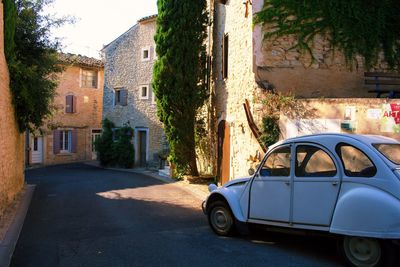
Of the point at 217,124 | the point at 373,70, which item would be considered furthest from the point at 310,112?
the point at 217,124

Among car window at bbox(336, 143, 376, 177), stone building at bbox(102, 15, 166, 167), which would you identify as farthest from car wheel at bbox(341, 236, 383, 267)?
stone building at bbox(102, 15, 166, 167)

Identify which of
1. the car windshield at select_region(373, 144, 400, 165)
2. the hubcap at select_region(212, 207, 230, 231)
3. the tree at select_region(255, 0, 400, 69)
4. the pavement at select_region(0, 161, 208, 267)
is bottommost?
the pavement at select_region(0, 161, 208, 267)

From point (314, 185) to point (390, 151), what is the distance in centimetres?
107

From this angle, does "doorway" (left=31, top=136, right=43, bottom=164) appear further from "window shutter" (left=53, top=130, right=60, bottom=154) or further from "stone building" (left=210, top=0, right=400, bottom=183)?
"stone building" (left=210, top=0, right=400, bottom=183)

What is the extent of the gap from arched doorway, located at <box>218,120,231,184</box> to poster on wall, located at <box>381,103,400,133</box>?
21.6 ft

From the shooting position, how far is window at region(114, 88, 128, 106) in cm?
2879

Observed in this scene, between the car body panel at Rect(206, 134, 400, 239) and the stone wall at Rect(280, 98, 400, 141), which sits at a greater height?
the stone wall at Rect(280, 98, 400, 141)

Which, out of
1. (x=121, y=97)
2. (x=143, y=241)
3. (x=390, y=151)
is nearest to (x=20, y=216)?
(x=143, y=241)

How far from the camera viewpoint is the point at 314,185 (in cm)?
608

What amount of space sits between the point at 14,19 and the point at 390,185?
1112 centimetres

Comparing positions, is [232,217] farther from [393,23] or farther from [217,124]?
[217,124]

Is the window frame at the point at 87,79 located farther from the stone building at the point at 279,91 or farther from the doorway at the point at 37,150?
the stone building at the point at 279,91

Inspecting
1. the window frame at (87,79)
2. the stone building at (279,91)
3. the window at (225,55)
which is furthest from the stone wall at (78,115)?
Answer: the stone building at (279,91)

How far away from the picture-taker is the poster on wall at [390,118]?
8594 millimetres
